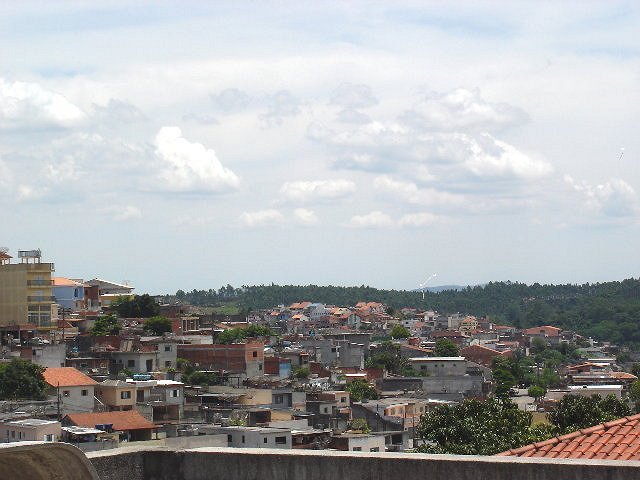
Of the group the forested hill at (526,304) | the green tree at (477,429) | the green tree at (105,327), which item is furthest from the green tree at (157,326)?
the forested hill at (526,304)

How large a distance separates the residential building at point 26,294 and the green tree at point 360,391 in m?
17.6

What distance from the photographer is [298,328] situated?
114875mm

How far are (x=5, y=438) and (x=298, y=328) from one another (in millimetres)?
83246

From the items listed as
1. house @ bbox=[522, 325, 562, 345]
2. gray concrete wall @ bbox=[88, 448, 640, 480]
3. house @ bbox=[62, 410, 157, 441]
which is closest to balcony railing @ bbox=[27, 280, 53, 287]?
house @ bbox=[62, 410, 157, 441]

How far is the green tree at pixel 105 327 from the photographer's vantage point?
65.2 metres

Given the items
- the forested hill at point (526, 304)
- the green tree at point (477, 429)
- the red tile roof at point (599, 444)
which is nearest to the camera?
the red tile roof at point (599, 444)

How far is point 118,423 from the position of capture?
39.6 m

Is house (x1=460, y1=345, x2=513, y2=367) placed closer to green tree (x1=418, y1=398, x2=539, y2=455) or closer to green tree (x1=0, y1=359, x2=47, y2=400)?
green tree (x1=0, y1=359, x2=47, y2=400)

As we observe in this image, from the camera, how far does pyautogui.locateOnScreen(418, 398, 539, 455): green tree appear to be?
25.6m

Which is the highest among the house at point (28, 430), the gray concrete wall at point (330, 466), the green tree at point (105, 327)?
the green tree at point (105, 327)

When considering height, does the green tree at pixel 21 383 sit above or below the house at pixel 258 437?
above

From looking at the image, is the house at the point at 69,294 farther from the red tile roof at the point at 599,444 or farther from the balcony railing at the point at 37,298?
the red tile roof at the point at 599,444

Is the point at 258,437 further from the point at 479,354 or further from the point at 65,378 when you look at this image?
the point at 479,354

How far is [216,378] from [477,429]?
101 feet
